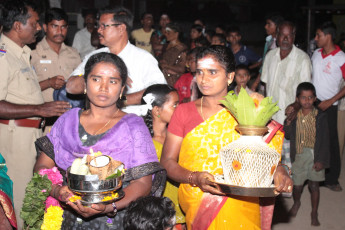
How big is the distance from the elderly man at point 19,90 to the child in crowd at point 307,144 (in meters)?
3.20

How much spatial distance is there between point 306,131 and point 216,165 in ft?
9.82

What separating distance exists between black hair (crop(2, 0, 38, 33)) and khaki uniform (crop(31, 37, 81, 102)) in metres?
1.36

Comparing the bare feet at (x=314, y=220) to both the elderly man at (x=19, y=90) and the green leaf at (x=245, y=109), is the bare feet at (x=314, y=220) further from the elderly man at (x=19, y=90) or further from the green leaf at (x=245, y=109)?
the elderly man at (x=19, y=90)

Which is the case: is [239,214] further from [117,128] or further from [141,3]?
[141,3]

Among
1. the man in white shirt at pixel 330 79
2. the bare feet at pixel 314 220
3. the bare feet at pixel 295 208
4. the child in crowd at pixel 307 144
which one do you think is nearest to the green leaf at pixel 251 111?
the child in crowd at pixel 307 144

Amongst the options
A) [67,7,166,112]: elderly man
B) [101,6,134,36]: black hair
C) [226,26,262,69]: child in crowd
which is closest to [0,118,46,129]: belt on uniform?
[67,7,166,112]: elderly man

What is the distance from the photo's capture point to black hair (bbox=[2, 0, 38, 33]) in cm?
466

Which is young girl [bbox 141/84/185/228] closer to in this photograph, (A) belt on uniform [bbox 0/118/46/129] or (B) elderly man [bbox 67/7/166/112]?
(B) elderly man [bbox 67/7/166/112]

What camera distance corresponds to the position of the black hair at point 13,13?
466 cm

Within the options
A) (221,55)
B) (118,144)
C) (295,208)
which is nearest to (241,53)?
(295,208)

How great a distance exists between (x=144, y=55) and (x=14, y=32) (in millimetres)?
1377

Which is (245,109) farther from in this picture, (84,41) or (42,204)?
(84,41)

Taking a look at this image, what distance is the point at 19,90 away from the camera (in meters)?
4.62

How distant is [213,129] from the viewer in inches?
129
